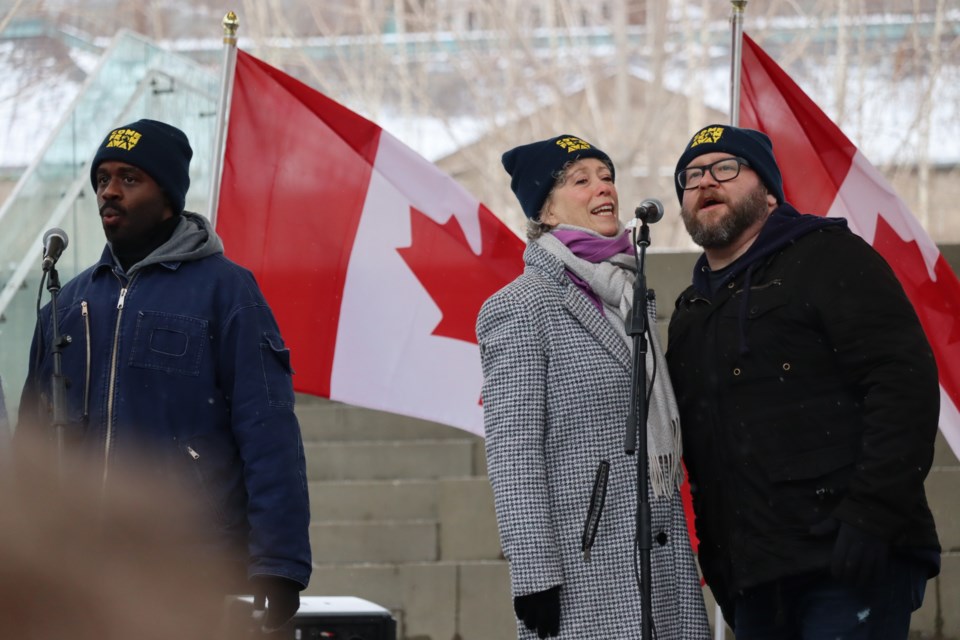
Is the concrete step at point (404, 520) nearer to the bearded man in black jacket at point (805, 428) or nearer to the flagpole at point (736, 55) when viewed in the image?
the flagpole at point (736, 55)

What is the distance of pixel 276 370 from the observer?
382cm

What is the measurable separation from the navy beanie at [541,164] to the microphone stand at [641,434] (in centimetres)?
57

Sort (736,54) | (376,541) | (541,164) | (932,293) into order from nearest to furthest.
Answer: (541,164), (736,54), (932,293), (376,541)

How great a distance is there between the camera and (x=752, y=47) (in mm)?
6258

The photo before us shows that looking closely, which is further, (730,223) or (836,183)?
(836,183)

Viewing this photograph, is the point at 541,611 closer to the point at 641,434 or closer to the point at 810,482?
the point at 641,434

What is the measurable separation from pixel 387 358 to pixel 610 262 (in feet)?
6.51

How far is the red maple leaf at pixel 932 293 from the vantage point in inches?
237

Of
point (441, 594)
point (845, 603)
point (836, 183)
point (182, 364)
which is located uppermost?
point (836, 183)

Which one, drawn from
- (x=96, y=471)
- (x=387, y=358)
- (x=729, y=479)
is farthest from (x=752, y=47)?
(x=96, y=471)

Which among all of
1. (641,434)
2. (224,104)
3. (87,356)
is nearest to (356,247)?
(224,104)

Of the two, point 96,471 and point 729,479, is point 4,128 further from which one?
point 96,471

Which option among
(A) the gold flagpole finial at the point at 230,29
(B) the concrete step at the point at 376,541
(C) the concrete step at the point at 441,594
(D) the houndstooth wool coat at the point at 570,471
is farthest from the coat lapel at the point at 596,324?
(B) the concrete step at the point at 376,541

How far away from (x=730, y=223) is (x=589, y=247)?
0.40m
